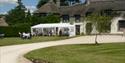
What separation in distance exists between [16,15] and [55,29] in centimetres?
3679

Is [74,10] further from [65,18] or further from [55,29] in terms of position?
[55,29]

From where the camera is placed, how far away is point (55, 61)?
25.3 metres

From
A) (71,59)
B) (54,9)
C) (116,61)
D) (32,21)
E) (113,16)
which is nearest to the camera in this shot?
(116,61)

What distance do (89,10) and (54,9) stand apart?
18.4 m

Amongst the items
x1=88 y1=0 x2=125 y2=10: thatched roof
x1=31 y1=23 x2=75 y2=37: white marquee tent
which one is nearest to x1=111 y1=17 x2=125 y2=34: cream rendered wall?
x1=88 y1=0 x2=125 y2=10: thatched roof

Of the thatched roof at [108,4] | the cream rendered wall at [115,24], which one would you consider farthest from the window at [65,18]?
the cream rendered wall at [115,24]

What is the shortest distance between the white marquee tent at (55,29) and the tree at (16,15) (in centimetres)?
2637

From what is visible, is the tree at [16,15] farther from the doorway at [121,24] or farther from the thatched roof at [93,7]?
the doorway at [121,24]

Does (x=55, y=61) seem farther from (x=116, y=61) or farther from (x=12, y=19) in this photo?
(x=12, y=19)

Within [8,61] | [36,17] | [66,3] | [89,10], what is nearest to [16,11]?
[66,3]

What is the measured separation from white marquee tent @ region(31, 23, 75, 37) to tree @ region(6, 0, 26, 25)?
86.5 ft

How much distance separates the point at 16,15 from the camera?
365 feet

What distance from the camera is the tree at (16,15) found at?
4271 inches

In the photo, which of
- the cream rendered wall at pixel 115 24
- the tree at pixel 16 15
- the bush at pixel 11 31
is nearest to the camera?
the bush at pixel 11 31
